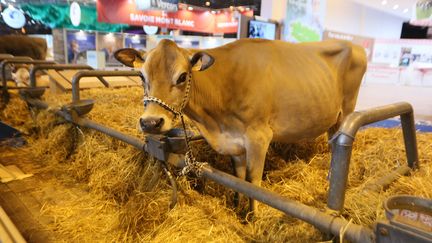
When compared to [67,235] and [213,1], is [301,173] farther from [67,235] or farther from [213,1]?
[213,1]

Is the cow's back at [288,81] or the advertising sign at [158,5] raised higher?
the advertising sign at [158,5]

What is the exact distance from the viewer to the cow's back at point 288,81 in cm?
193

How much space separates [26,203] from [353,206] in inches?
88.0

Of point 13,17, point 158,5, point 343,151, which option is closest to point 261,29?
point 343,151

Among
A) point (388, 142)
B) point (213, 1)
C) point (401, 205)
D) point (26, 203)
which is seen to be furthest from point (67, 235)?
point (213, 1)

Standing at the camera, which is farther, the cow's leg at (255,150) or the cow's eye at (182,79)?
the cow's leg at (255,150)

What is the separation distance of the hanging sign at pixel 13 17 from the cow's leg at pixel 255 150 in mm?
8973

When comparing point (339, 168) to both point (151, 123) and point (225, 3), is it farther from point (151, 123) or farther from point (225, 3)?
point (225, 3)

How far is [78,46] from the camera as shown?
961cm

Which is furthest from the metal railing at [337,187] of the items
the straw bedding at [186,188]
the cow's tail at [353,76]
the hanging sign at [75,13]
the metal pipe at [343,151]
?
the hanging sign at [75,13]

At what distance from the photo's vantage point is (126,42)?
9758 mm

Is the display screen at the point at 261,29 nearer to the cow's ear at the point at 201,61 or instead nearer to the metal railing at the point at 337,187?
the cow's ear at the point at 201,61

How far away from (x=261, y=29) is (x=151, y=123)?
317cm

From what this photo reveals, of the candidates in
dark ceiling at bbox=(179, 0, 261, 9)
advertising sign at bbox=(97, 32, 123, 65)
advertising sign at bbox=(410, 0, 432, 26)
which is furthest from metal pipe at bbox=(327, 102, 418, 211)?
advertising sign at bbox=(97, 32, 123, 65)
